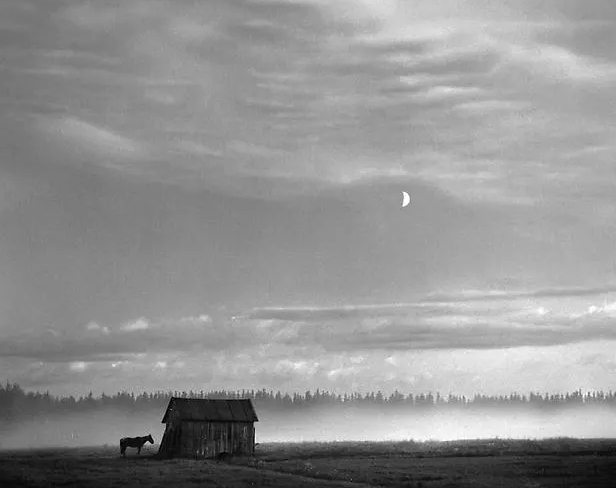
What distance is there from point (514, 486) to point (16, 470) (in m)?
30.1

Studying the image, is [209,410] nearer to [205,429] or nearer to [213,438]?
[205,429]

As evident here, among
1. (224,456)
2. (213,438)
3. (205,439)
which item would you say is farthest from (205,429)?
(224,456)

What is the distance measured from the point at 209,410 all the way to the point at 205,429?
2283 mm

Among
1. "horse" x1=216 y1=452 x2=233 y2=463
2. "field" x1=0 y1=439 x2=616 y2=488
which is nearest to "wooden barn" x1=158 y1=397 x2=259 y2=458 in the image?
"horse" x1=216 y1=452 x2=233 y2=463

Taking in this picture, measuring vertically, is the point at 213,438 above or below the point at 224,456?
above

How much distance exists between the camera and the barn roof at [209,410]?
94125 millimetres

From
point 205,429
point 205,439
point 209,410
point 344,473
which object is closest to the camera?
point 344,473

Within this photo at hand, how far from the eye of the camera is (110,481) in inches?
2195

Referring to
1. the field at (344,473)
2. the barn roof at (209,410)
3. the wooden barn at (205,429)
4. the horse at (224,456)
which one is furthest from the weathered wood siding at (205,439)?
the field at (344,473)

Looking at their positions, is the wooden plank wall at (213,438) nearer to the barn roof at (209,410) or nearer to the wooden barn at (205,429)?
the wooden barn at (205,429)

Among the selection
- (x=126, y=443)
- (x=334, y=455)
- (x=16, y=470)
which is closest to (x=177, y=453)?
(x=126, y=443)

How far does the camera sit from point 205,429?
9362 centimetres

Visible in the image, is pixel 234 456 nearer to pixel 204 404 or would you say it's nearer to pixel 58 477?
pixel 204 404

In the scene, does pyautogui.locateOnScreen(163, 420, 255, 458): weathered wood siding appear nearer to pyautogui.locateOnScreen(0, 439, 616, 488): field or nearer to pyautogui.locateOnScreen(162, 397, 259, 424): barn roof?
pyautogui.locateOnScreen(162, 397, 259, 424): barn roof
